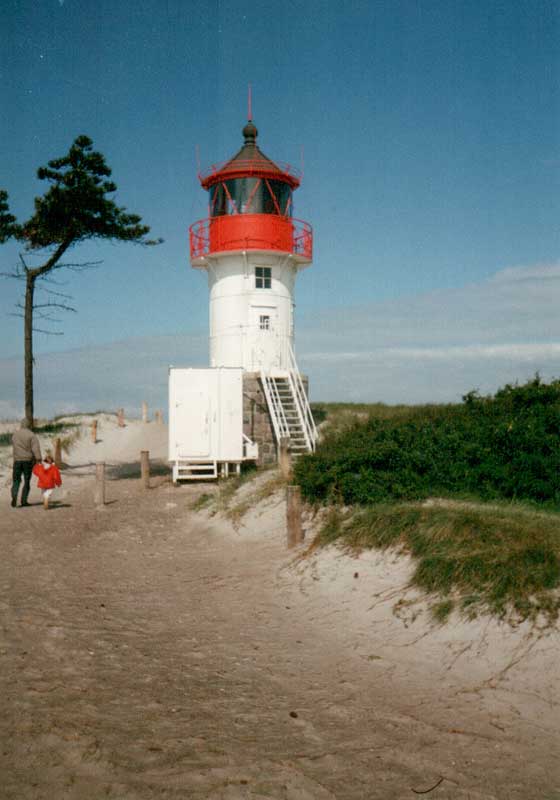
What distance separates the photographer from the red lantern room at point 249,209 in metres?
24.4

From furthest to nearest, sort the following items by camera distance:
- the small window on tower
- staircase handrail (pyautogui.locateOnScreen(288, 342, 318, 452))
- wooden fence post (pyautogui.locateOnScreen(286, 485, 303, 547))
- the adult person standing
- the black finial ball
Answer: the black finial ball → the small window on tower → staircase handrail (pyautogui.locateOnScreen(288, 342, 318, 452)) → the adult person standing → wooden fence post (pyautogui.locateOnScreen(286, 485, 303, 547))

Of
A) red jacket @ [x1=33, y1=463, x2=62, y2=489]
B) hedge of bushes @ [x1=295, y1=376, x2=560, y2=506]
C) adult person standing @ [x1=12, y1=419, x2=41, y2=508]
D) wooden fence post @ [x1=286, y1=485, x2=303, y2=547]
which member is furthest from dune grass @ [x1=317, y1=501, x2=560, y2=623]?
adult person standing @ [x1=12, y1=419, x2=41, y2=508]

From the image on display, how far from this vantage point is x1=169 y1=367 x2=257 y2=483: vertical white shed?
2227 cm

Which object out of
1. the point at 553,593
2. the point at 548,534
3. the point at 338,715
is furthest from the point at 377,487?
the point at 338,715

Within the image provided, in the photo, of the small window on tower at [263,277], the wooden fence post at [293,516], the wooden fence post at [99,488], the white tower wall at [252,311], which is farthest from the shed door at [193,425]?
the wooden fence post at [293,516]

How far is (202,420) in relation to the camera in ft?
73.2

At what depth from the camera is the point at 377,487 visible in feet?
43.4

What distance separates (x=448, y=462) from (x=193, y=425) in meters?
10.3

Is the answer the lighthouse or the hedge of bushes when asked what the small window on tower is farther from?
the hedge of bushes

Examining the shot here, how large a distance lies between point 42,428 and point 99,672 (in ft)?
87.3

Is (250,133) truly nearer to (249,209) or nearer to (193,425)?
(249,209)

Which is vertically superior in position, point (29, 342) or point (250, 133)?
point (250, 133)

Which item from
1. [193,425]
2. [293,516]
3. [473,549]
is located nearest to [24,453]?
[193,425]

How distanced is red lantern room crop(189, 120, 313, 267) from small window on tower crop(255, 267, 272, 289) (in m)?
0.94
